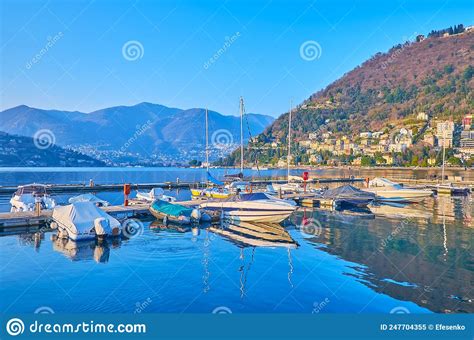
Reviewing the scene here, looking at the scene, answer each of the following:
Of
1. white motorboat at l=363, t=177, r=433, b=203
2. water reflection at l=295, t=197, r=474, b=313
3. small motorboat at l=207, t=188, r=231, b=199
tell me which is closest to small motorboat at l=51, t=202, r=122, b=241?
water reflection at l=295, t=197, r=474, b=313

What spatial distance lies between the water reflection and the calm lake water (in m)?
0.05

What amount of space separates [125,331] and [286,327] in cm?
307

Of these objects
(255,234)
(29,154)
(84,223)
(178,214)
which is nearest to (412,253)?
(255,234)

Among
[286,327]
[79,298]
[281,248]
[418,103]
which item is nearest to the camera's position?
[286,327]

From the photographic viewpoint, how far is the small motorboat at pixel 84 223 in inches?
798

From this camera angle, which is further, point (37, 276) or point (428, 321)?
point (37, 276)

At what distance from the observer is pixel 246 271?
15.5m

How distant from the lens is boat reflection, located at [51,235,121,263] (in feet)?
57.0

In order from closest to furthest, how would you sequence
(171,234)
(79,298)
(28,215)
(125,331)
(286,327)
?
(125,331) → (286,327) → (79,298) → (171,234) → (28,215)

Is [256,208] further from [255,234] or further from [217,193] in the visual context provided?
[217,193]

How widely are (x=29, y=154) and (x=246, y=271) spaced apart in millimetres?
170265

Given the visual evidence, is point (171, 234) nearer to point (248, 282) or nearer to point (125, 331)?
point (248, 282)

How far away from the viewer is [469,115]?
5433 inches

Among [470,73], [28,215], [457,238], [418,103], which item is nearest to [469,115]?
[418,103]
